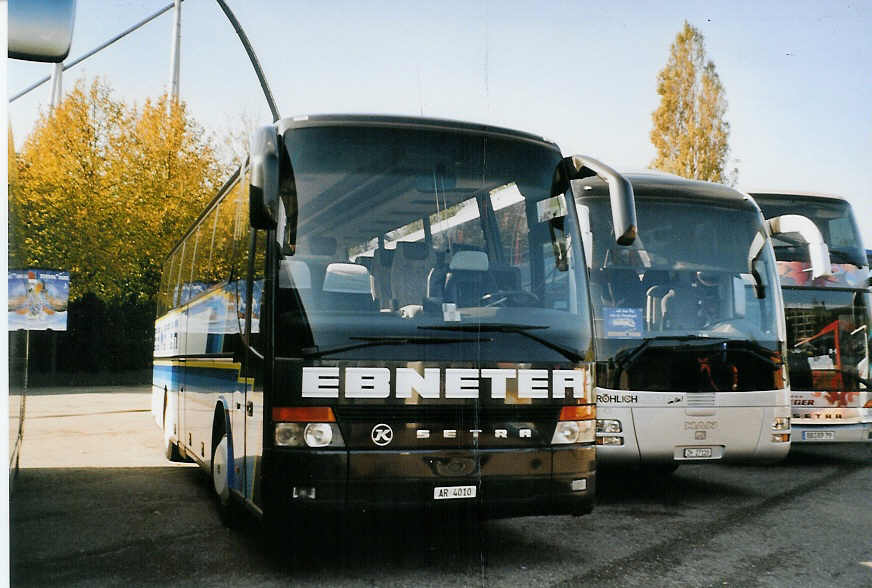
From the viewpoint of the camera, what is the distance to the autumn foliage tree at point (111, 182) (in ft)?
82.1

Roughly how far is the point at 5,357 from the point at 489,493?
11.7ft

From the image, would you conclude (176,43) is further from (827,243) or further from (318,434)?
(318,434)

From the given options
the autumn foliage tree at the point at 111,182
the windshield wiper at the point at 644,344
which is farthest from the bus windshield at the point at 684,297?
the autumn foliage tree at the point at 111,182

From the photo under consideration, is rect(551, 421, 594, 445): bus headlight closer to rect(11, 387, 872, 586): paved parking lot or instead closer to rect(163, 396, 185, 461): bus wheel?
rect(11, 387, 872, 586): paved parking lot

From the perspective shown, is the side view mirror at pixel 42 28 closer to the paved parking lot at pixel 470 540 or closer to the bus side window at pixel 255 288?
the bus side window at pixel 255 288

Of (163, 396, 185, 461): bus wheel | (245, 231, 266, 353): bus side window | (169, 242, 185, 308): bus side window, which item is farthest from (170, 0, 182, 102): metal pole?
(245, 231, 266, 353): bus side window

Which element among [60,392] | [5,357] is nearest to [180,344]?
[5,357]

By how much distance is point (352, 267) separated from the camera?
546cm

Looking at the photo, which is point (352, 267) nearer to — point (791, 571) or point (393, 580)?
point (393, 580)

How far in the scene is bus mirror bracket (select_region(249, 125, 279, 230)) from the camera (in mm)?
5207

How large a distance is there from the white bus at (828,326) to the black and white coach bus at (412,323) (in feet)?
21.2

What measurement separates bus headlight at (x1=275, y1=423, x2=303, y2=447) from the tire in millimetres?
1460

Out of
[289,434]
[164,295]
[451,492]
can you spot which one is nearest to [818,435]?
[451,492]

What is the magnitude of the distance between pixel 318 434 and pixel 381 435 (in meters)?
0.35
